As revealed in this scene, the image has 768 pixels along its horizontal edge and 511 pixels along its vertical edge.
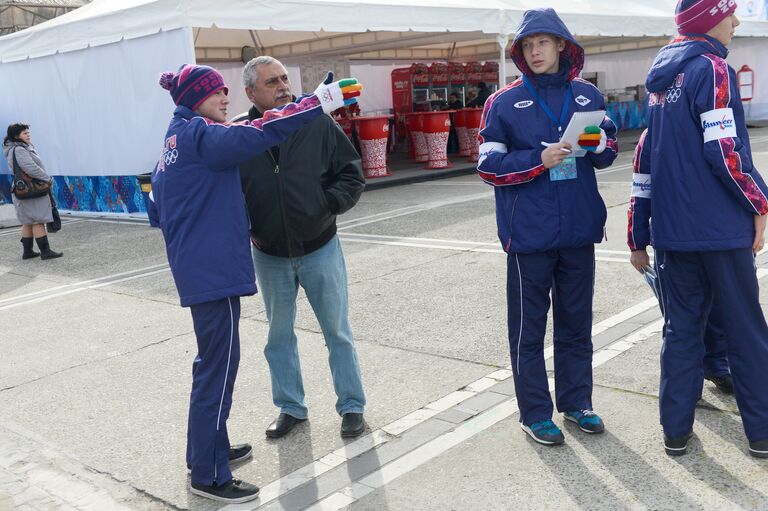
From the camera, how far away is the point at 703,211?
3.11m

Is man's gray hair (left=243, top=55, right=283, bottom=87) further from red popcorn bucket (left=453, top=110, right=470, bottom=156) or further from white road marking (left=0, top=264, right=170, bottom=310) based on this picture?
red popcorn bucket (left=453, top=110, right=470, bottom=156)

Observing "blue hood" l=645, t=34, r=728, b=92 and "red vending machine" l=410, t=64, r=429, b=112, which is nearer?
"blue hood" l=645, t=34, r=728, b=92

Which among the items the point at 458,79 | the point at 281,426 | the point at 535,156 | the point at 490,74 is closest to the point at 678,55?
the point at 535,156

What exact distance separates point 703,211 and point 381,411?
6.04 ft

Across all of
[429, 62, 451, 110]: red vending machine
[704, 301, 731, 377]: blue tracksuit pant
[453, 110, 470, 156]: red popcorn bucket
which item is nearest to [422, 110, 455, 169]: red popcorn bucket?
Result: [453, 110, 470, 156]: red popcorn bucket

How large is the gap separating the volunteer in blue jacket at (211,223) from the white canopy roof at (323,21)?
7908mm

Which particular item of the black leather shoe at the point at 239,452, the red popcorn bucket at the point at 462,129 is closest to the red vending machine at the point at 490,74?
the red popcorn bucket at the point at 462,129

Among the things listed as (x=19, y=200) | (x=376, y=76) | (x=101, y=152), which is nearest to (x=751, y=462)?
(x=19, y=200)

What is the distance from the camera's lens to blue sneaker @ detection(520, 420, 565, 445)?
11.2 ft

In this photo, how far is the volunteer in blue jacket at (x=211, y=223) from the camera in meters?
3.05

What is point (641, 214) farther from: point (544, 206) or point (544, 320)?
point (544, 320)

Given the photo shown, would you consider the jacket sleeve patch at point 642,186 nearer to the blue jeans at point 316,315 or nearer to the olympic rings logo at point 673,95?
the olympic rings logo at point 673,95

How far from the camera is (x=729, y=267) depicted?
3115 mm

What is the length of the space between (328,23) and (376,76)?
1170 centimetres
